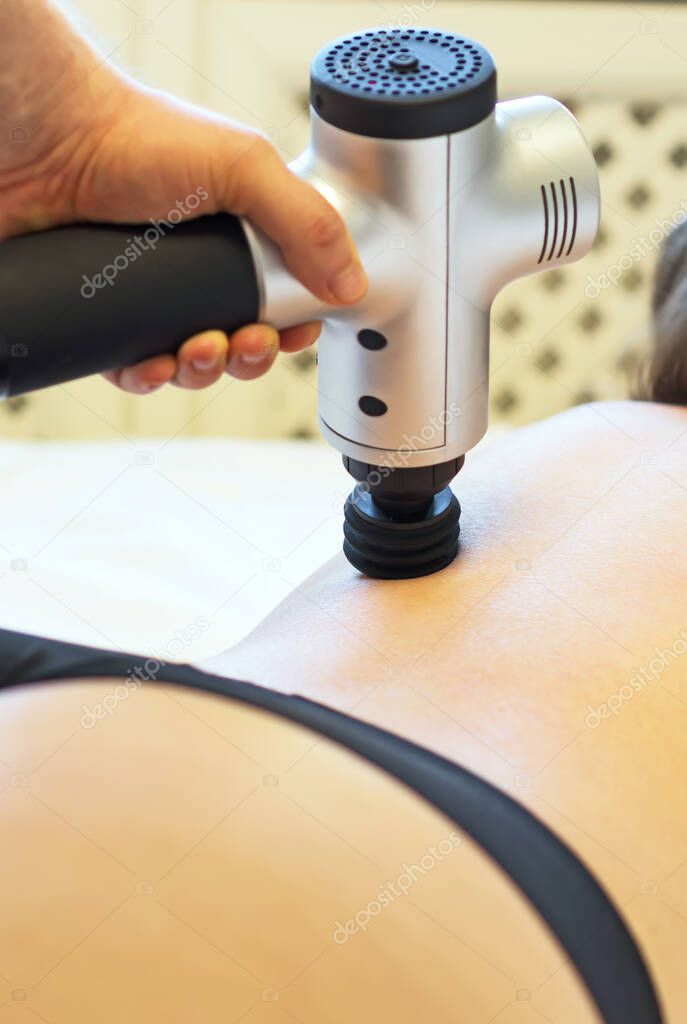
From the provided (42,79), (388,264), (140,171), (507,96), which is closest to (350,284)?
(388,264)

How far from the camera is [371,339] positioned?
2.15ft

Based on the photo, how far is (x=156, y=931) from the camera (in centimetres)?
56

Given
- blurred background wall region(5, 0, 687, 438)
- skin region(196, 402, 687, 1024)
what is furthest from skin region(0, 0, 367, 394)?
blurred background wall region(5, 0, 687, 438)

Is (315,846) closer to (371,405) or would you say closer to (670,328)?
(371,405)

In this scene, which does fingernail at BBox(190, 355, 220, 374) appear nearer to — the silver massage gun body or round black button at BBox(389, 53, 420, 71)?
the silver massage gun body

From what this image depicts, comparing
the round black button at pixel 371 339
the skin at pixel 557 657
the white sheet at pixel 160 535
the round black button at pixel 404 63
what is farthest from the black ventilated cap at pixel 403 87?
the white sheet at pixel 160 535

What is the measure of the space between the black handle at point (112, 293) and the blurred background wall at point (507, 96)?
920 millimetres

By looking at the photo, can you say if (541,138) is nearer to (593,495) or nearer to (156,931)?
(593,495)

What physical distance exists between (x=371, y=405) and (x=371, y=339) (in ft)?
0.11

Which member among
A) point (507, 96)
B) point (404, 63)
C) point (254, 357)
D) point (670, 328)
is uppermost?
point (404, 63)

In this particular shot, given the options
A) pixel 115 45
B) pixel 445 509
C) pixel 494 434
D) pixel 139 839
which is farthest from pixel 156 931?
pixel 115 45

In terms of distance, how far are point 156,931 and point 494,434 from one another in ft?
3.13

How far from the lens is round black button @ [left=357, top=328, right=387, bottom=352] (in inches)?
25.6

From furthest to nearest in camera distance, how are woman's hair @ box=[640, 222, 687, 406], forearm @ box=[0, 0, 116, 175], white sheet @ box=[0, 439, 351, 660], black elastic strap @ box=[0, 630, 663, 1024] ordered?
white sheet @ box=[0, 439, 351, 660]
woman's hair @ box=[640, 222, 687, 406]
forearm @ box=[0, 0, 116, 175]
black elastic strap @ box=[0, 630, 663, 1024]
